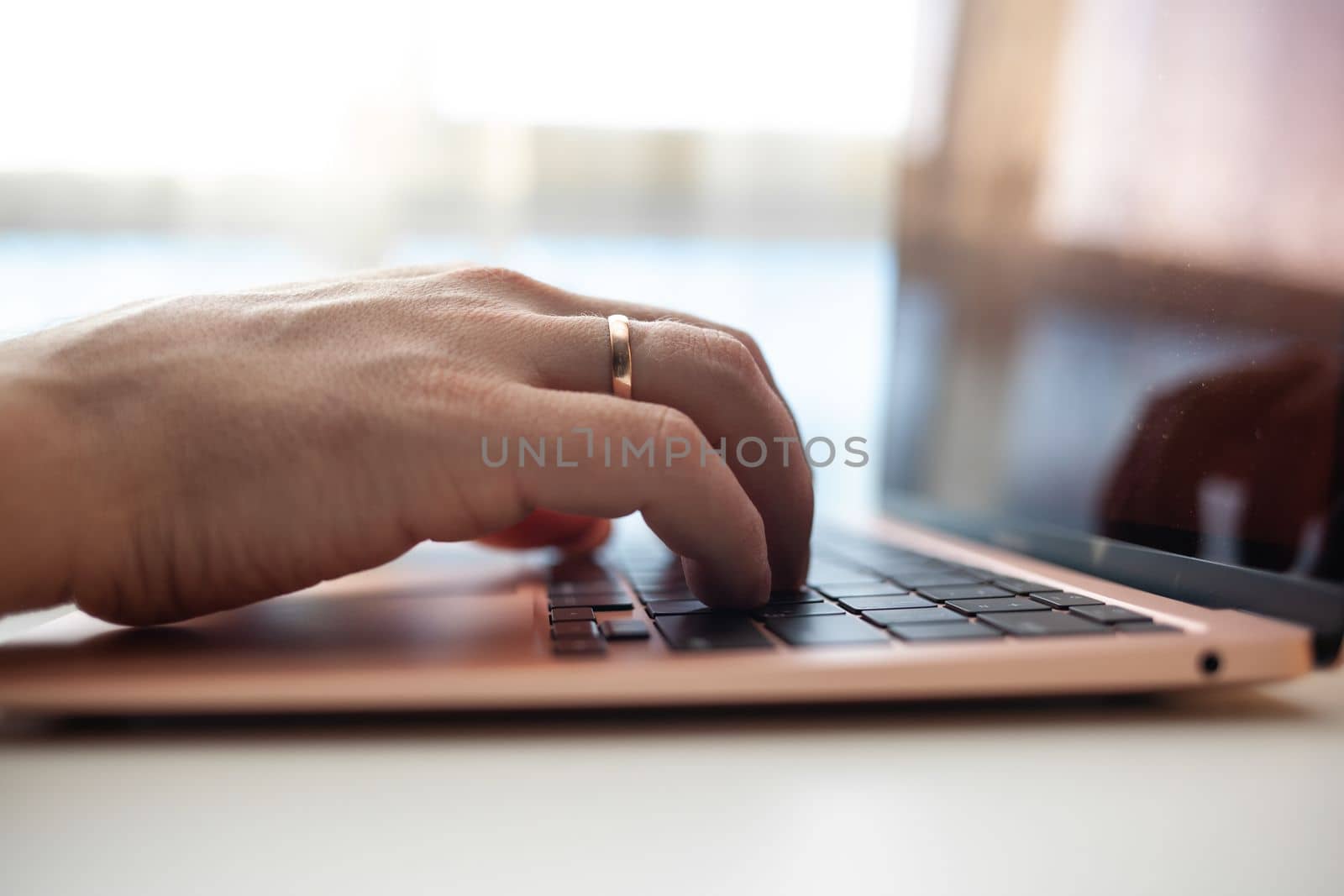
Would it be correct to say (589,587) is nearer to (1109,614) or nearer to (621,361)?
(621,361)

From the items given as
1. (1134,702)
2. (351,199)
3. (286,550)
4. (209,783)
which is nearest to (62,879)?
(209,783)

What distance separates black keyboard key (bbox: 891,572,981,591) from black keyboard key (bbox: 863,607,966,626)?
0.07 m

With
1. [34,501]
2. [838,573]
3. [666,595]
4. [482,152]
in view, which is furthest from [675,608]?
[482,152]

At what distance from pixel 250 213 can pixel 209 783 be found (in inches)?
46.6

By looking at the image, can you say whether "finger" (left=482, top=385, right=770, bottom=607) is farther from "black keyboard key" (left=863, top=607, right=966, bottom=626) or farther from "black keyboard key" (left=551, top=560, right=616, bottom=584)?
"black keyboard key" (left=551, top=560, right=616, bottom=584)

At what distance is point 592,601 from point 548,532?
199mm

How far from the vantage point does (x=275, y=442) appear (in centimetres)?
42

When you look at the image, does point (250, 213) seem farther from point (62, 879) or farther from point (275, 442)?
point (62, 879)

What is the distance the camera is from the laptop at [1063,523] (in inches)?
14.1

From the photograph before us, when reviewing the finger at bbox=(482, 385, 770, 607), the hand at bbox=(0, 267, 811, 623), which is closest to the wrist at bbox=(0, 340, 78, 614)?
the hand at bbox=(0, 267, 811, 623)

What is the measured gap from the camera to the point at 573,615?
18.0 inches

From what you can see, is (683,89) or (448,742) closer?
(448,742)

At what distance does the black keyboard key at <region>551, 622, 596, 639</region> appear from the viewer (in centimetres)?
40

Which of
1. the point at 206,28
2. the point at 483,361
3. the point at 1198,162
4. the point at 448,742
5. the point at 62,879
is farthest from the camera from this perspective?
the point at 206,28
